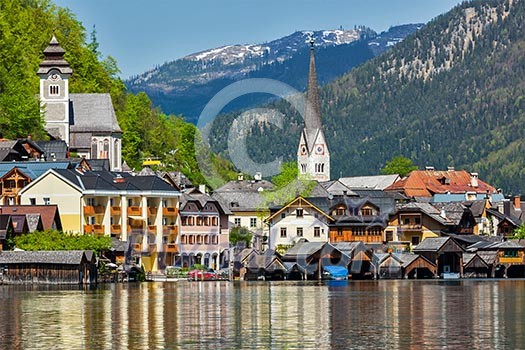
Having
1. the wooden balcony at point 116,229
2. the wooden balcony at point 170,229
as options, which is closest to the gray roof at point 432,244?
the wooden balcony at point 170,229

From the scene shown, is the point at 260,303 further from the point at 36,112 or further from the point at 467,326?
the point at 36,112

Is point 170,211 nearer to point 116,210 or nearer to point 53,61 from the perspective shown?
point 116,210

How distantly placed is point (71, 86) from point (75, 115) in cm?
1358

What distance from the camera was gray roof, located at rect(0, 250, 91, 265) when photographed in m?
101

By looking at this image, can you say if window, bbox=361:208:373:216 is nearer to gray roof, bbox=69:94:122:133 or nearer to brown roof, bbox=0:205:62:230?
gray roof, bbox=69:94:122:133

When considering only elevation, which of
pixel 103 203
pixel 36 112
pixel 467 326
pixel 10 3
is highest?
pixel 10 3

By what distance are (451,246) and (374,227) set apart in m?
9.45

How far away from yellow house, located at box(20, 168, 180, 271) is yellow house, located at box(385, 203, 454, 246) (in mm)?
23744

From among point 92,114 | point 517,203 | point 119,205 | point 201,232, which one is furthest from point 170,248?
point 517,203

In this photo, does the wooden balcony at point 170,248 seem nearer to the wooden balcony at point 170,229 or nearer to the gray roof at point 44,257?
the wooden balcony at point 170,229

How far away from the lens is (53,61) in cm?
14838

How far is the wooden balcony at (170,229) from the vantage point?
127 metres

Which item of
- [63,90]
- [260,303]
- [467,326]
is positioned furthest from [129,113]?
[467,326]

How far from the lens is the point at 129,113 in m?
165
